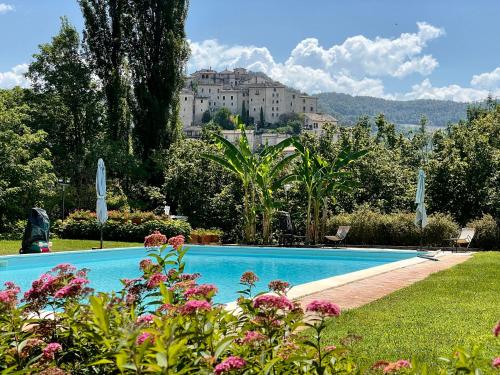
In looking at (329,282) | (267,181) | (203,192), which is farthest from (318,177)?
(329,282)

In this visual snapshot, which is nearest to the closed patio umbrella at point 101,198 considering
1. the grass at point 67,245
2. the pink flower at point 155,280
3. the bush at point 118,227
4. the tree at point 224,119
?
the grass at point 67,245

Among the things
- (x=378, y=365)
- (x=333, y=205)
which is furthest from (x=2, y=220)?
(x=378, y=365)

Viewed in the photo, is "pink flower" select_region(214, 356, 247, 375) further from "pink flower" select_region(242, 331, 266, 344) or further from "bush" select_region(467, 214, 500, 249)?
"bush" select_region(467, 214, 500, 249)

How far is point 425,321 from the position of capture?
19.1 feet

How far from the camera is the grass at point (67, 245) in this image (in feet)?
48.7

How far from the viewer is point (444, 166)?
18.9 metres

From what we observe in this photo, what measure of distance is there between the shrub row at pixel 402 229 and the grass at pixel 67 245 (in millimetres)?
6725

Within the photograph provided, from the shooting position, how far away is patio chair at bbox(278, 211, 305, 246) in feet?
57.9

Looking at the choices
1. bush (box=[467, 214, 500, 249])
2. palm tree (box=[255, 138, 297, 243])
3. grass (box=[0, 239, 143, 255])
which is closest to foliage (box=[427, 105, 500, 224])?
bush (box=[467, 214, 500, 249])

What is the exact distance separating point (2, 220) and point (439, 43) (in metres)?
26.8

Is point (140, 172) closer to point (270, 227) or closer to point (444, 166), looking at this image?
point (270, 227)

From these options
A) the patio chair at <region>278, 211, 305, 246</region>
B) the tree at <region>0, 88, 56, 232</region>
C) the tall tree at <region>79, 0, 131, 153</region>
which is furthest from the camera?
the tall tree at <region>79, 0, 131, 153</region>

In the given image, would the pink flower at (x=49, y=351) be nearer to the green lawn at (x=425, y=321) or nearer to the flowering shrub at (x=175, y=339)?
the flowering shrub at (x=175, y=339)

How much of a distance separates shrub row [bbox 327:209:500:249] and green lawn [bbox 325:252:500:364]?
836cm
